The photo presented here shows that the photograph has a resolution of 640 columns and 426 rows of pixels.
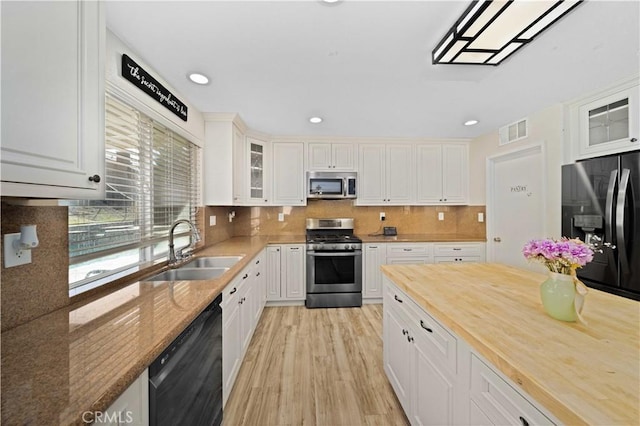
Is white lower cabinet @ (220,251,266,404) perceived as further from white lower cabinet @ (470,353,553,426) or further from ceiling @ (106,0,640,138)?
ceiling @ (106,0,640,138)

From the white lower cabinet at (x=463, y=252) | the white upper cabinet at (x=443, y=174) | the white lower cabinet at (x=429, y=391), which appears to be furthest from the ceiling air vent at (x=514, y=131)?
the white lower cabinet at (x=429, y=391)

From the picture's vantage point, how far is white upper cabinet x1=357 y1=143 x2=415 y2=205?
3715mm

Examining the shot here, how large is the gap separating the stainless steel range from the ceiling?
5.58 feet

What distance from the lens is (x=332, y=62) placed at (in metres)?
1.73

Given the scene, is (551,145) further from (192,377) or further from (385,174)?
(192,377)

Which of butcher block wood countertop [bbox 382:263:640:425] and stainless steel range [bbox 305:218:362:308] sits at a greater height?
butcher block wood countertop [bbox 382:263:640:425]

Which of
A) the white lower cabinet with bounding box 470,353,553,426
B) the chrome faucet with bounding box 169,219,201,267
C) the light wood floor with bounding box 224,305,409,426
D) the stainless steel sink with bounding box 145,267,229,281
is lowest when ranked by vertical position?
the light wood floor with bounding box 224,305,409,426

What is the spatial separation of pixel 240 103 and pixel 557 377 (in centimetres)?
279

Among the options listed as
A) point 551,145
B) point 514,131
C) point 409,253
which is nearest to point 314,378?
point 409,253

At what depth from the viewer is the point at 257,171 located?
138 inches

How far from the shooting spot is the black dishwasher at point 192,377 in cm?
88

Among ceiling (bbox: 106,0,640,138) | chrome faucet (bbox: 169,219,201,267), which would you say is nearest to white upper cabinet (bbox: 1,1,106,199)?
ceiling (bbox: 106,0,640,138)

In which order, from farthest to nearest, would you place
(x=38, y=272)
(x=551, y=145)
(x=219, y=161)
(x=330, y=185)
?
(x=330, y=185)
(x=219, y=161)
(x=551, y=145)
(x=38, y=272)

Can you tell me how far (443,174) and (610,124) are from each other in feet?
5.94
